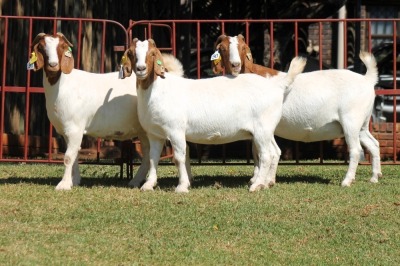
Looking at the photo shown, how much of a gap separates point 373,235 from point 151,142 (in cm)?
324

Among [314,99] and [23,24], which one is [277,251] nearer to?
[314,99]

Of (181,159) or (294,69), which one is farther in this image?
(294,69)

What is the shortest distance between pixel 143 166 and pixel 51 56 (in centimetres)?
171

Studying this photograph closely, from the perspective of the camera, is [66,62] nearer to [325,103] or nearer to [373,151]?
[325,103]

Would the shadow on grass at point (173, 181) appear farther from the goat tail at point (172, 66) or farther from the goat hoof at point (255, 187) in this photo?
the goat tail at point (172, 66)

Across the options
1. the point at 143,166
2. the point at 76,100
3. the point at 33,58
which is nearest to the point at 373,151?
the point at 143,166

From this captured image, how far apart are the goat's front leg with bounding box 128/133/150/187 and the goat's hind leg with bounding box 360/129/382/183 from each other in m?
2.57

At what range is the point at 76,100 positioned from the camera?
12000 mm

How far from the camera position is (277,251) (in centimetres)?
893

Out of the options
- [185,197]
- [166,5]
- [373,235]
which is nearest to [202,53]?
[166,5]

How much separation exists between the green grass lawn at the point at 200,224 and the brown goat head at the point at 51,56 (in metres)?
1.26

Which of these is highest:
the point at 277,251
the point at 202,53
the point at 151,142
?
the point at 202,53

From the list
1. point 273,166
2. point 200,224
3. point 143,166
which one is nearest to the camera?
point 200,224

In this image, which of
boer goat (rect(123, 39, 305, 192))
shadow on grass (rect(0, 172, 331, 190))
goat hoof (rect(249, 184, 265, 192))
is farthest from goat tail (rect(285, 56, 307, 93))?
shadow on grass (rect(0, 172, 331, 190))
